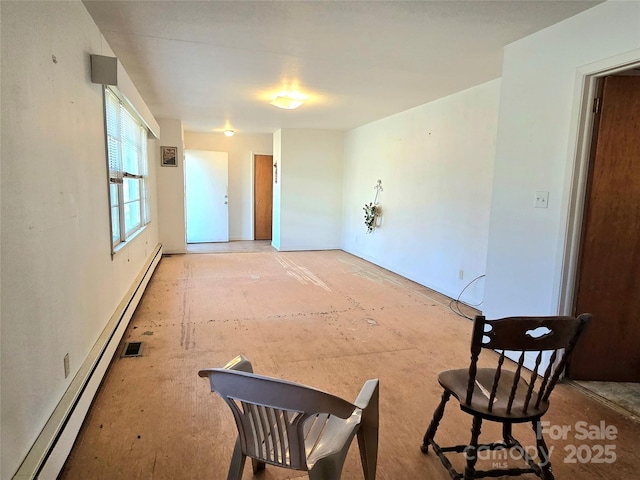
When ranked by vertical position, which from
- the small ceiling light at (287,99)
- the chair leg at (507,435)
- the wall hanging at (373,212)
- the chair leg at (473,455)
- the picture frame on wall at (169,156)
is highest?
the small ceiling light at (287,99)

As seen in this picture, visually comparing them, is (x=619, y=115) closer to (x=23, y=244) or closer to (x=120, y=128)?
(x=23, y=244)

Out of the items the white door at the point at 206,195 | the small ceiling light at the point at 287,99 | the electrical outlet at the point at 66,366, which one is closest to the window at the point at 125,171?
the electrical outlet at the point at 66,366

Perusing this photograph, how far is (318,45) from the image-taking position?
2914 mm

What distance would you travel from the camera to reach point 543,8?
227 centimetres

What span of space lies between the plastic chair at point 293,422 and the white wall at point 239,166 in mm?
7452

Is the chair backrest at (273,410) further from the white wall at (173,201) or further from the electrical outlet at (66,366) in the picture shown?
the white wall at (173,201)

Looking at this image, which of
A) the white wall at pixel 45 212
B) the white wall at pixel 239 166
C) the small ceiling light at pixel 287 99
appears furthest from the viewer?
the white wall at pixel 239 166

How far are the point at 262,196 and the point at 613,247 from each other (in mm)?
7215

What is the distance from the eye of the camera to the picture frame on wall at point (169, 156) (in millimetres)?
6571

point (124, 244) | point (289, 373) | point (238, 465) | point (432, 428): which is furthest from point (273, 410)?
point (124, 244)

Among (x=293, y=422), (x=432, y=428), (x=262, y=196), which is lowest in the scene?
(x=432, y=428)

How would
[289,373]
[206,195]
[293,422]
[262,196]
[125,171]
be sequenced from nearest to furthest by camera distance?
[293,422]
[289,373]
[125,171]
[206,195]
[262,196]

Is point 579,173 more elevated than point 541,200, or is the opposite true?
point 579,173

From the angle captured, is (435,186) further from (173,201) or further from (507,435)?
(173,201)
